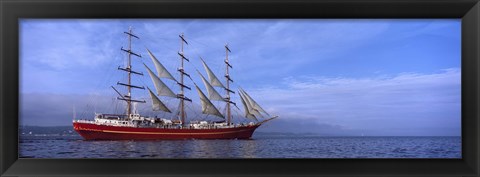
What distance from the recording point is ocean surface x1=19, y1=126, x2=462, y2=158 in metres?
2.13

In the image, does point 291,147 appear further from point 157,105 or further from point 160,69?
point 157,105

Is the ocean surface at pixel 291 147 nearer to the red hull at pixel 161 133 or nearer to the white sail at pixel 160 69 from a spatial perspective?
the white sail at pixel 160 69

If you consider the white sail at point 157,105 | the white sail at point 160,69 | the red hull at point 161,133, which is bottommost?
the red hull at point 161,133

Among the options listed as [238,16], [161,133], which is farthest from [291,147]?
[161,133]

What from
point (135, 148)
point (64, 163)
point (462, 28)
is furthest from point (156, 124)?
point (462, 28)

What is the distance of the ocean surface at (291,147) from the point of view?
83.8 inches

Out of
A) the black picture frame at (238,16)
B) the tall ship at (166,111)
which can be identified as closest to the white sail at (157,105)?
the tall ship at (166,111)

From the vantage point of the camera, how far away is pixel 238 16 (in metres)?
2.01

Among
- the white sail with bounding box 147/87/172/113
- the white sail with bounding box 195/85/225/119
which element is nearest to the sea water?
the white sail with bounding box 195/85/225/119

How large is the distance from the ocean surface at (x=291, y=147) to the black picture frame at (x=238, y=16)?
72mm

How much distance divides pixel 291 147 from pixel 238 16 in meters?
1.10

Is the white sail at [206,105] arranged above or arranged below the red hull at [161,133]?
above

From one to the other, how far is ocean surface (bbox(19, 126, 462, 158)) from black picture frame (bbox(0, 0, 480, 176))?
72 mm

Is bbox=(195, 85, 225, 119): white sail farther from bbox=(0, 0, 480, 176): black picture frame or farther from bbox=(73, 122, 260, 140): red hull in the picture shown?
bbox=(0, 0, 480, 176): black picture frame
